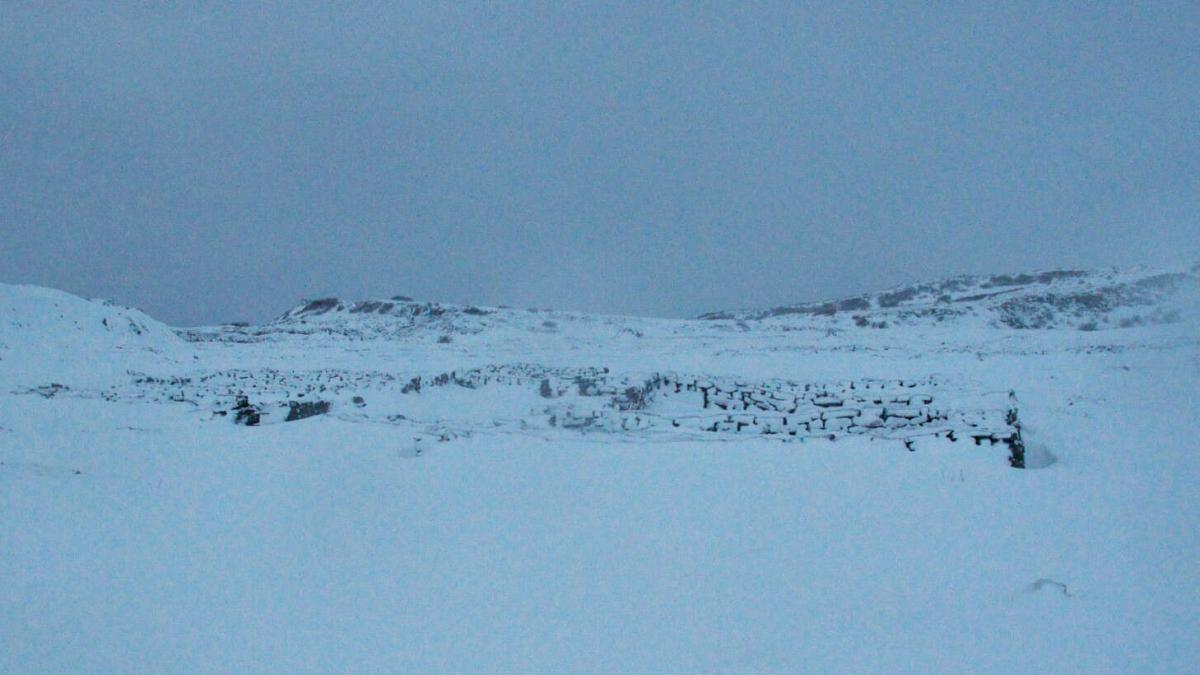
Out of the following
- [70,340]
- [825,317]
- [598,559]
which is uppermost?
[825,317]

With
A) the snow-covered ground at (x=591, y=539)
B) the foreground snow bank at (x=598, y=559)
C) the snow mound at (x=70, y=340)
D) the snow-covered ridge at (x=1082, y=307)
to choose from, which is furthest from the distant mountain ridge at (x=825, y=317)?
the foreground snow bank at (x=598, y=559)

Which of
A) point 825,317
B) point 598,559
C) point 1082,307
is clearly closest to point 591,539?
point 598,559

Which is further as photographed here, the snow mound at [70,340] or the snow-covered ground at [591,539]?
the snow mound at [70,340]

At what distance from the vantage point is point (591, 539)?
4930 mm

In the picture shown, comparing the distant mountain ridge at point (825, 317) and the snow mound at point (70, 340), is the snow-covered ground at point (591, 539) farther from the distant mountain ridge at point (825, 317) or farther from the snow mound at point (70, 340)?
the distant mountain ridge at point (825, 317)

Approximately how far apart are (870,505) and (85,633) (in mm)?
5817

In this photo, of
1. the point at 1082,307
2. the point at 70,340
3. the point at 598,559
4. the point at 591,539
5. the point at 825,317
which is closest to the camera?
the point at 598,559

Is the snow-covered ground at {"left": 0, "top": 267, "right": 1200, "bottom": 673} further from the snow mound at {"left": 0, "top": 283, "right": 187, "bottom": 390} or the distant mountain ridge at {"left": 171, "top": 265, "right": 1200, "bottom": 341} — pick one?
the distant mountain ridge at {"left": 171, "top": 265, "right": 1200, "bottom": 341}

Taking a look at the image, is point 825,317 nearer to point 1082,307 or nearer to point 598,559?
point 1082,307

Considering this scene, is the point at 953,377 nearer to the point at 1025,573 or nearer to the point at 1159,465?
the point at 1159,465

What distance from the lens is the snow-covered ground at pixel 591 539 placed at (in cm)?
327

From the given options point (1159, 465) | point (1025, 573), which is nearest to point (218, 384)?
point (1025, 573)

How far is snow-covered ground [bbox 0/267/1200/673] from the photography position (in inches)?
129

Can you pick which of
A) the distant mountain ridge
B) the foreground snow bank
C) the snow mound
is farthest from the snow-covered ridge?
the snow mound
